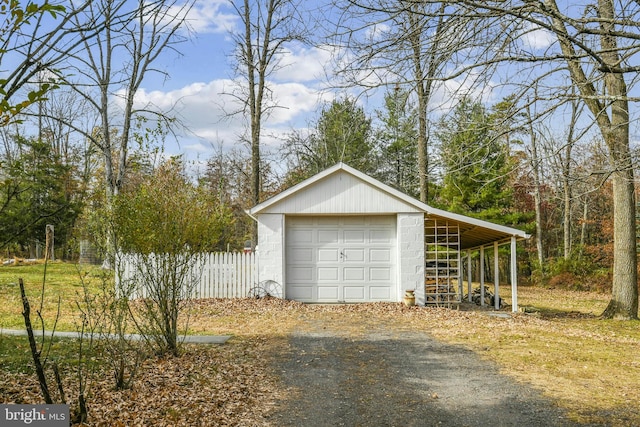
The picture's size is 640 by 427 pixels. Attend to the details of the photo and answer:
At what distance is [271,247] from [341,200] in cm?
230

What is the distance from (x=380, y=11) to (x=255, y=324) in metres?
7.33

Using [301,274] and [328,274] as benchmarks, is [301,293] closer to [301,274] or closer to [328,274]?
[301,274]

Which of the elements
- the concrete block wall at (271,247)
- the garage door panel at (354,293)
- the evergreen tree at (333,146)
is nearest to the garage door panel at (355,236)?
the garage door panel at (354,293)

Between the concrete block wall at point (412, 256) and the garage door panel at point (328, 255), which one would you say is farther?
the garage door panel at point (328, 255)

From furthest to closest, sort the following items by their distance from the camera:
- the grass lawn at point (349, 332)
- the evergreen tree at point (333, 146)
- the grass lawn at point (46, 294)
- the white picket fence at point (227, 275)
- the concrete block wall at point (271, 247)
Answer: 1. the evergreen tree at point (333, 146)
2. the white picket fence at point (227, 275)
3. the concrete block wall at point (271, 247)
4. the grass lawn at point (46, 294)
5. the grass lawn at point (349, 332)

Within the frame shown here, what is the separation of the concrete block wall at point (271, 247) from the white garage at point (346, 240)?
0.03 meters

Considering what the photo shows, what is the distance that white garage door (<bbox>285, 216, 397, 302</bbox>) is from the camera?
44.6 feet

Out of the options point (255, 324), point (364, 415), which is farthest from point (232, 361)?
point (255, 324)

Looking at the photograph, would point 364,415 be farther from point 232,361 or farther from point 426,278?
point 426,278

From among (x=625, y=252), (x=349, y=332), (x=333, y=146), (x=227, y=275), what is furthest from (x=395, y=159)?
(x=349, y=332)

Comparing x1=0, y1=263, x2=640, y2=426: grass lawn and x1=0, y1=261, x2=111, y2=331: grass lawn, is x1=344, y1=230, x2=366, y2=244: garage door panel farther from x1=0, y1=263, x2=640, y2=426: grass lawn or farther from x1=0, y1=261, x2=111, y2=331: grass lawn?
x1=0, y1=261, x2=111, y2=331: grass lawn

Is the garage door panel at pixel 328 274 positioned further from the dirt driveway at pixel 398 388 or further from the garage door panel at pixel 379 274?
the dirt driveway at pixel 398 388

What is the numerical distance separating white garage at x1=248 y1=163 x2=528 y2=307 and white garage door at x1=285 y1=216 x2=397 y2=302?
3 cm

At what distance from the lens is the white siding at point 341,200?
13.4 m
